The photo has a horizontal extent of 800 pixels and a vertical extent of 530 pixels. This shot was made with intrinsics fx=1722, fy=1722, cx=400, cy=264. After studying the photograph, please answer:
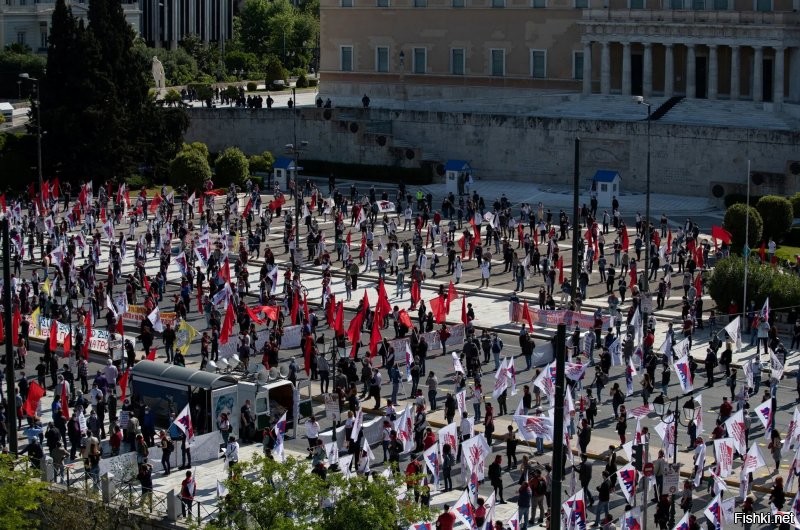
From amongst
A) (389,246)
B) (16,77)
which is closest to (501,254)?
(389,246)

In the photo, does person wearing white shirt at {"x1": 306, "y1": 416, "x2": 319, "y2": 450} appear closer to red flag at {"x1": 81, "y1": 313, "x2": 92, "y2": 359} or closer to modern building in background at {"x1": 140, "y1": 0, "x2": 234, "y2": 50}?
red flag at {"x1": 81, "y1": 313, "x2": 92, "y2": 359}

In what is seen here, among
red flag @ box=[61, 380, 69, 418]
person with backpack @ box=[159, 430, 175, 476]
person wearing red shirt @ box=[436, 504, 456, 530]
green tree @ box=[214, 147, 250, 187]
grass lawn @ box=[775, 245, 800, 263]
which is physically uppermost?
green tree @ box=[214, 147, 250, 187]

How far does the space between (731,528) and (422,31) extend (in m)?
59.7

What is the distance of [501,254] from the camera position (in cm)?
6272

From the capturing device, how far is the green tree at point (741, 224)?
5953 centimetres

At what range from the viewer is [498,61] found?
288 ft

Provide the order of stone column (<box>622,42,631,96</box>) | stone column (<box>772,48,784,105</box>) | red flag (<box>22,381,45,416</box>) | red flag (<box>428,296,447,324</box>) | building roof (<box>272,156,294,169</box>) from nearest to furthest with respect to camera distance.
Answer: red flag (<box>22,381,45,416</box>) → red flag (<box>428,296,447,324</box>) → stone column (<box>772,48,784,105</box>) → building roof (<box>272,156,294,169</box>) → stone column (<box>622,42,631,96</box>)

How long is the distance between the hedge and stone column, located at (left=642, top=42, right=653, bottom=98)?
31.4 metres

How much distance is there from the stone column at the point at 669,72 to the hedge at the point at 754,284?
31.0 meters

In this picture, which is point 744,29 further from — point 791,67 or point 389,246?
point 389,246

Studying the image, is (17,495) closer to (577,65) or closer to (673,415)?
(673,415)

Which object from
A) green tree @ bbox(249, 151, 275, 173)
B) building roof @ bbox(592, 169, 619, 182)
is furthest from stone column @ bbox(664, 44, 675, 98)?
green tree @ bbox(249, 151, 275, 173)

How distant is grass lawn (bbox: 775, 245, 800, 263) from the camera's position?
60044 mm

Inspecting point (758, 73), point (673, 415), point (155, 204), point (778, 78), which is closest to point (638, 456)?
point (673, 415)
